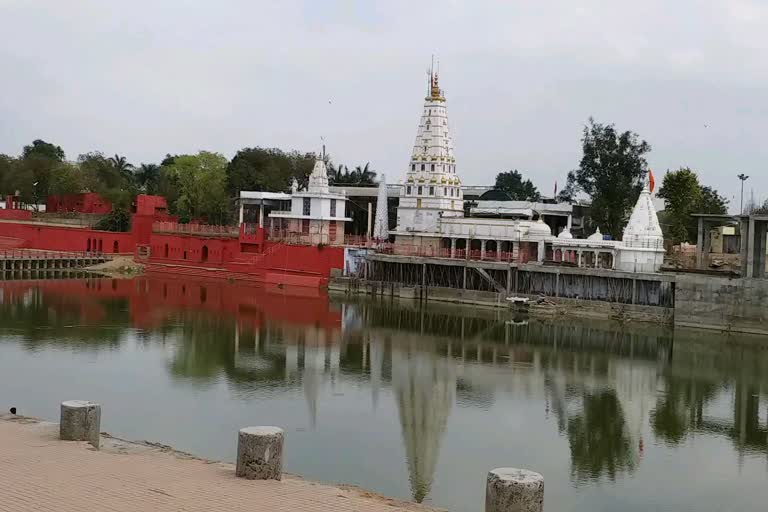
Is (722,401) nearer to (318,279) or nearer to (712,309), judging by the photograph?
(712,309)

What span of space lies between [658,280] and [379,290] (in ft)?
53.8

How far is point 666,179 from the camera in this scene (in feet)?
199

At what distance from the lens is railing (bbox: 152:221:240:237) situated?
2448 inches

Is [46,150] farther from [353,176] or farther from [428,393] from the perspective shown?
[428,393]

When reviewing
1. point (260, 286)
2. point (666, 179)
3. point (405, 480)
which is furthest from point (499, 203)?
point (405, 480)

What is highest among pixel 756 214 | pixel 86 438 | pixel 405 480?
pixel 756 214

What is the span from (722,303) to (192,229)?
36960mm

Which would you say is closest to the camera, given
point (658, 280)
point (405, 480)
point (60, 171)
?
point (405, 480)

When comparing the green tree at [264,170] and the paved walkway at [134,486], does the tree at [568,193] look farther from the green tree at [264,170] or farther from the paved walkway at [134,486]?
the paved walkway at [134,486]

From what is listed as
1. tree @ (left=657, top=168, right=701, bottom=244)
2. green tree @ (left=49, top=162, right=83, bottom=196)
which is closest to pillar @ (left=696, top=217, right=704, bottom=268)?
tree @ (left=657, top=168, right=701, bottom=244)

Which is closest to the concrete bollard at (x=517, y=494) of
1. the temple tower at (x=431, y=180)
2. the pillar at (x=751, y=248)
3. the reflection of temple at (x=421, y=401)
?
the reflection of temple at (x=421, y=401)

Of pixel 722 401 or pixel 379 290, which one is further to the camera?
pixel 379 290

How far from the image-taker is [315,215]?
59156 mm

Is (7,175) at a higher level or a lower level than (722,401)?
higher
